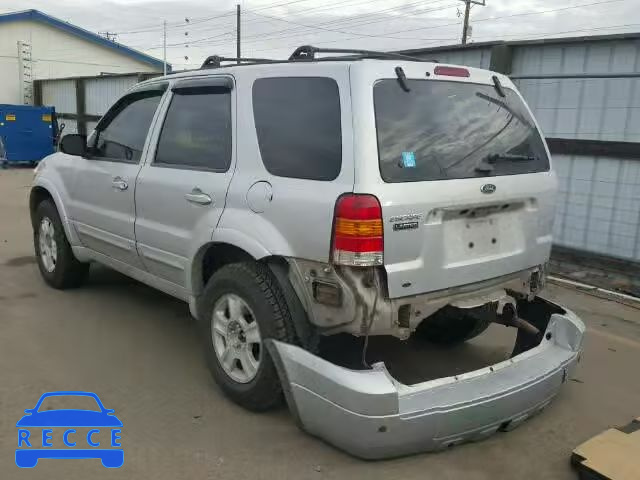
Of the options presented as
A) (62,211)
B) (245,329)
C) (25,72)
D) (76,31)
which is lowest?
(245,329)

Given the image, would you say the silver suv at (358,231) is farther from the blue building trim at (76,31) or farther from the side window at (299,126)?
the blue building trim at (76,31)

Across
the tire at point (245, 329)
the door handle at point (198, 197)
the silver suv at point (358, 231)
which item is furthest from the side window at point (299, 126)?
the tire at point (245, 329)

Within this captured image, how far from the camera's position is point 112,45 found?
28234 mm

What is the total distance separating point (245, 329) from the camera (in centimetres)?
326

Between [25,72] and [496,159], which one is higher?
[25,72]

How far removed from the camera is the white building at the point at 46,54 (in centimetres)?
2427

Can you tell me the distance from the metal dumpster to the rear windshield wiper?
16.7m

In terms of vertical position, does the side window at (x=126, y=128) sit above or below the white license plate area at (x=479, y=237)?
above

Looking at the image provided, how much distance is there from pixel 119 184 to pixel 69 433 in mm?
1838

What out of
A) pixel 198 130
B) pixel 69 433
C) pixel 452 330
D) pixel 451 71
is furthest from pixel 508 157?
pixel 69 433

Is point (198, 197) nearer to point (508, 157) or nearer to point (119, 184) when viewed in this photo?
point (119, 184)

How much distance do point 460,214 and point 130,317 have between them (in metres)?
3.00

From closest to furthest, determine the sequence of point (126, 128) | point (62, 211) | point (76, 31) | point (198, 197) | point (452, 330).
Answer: point (198, 197) < point (452, 330) < point (126, 128) < point (62, 211) < point (76, 31)

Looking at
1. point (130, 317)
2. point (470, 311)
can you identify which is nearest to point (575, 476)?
point (470, 311)
